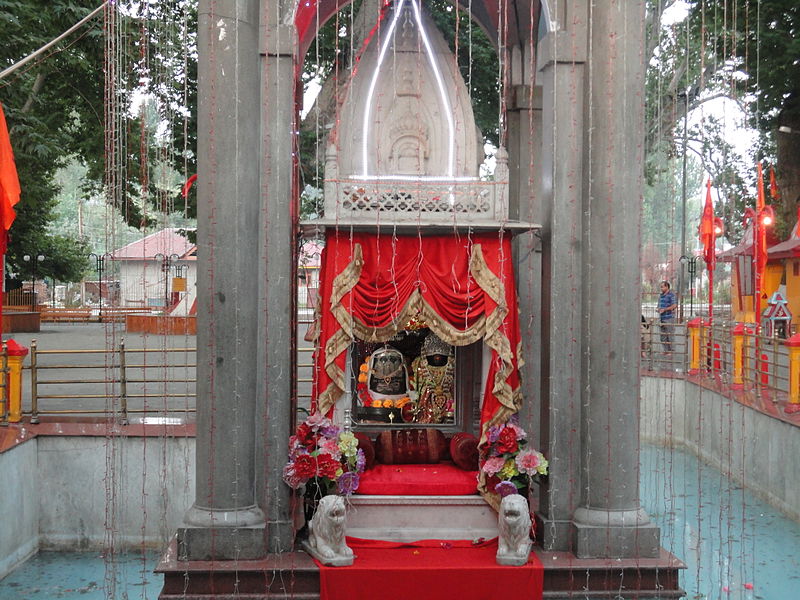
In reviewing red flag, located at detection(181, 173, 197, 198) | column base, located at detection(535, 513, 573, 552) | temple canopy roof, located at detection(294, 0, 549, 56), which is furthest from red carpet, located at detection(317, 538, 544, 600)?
red flag, located at detection(181, 173, 197, 198)

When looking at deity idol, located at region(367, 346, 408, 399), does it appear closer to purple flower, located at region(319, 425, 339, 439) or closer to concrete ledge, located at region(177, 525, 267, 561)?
purple flower, located at region(319, 425, 339, 439)

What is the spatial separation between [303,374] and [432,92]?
11064mm

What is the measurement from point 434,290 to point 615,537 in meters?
2.52

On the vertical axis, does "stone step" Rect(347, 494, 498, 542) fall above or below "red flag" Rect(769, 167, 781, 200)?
below

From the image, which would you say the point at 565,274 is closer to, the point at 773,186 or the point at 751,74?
the point at 751,74

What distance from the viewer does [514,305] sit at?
735 centimetres

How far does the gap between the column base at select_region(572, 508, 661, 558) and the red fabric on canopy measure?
1188mm

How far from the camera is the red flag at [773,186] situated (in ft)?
58.5

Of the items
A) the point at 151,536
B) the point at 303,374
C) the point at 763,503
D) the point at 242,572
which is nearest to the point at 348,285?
the point at 242,572

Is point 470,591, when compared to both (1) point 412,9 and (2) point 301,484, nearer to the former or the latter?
(2) point 301,484

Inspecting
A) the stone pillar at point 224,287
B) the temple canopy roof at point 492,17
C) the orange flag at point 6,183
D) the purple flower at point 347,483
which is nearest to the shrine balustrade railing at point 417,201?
the stone pillar at point 224,287

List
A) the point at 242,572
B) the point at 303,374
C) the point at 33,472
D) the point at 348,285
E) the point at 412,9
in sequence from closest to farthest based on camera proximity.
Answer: the point at 242,572
the point at 348,285
the point at 412,9
the point at 33,472
the point at 303,374

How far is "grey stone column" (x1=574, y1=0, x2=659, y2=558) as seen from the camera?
6.54m

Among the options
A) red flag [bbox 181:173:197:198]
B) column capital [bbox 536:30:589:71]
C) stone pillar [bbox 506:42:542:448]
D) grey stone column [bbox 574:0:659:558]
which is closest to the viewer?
grey stone column [bbox 574:0:659:558]
